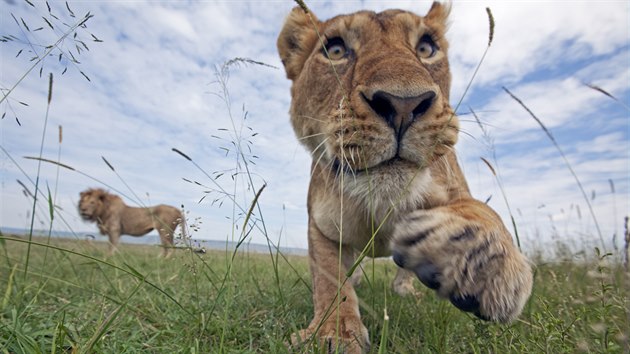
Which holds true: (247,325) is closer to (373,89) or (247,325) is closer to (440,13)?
(373,89)

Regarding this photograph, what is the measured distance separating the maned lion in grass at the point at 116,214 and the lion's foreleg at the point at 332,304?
1188 centimetres

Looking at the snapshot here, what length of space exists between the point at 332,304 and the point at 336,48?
186cm

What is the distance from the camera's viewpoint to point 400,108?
197 cm

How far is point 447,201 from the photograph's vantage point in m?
2.49

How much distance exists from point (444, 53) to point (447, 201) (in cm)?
124

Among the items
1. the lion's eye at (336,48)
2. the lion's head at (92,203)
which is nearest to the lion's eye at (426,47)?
the lion's eye at (336,48)

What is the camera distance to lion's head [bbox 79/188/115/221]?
14898 millimetres

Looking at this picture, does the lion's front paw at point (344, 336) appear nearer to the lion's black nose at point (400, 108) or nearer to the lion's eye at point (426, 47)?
the lion's black nose at point (400, 108)

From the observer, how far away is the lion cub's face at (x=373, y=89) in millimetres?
1988

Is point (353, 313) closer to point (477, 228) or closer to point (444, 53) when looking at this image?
point (477, 228)

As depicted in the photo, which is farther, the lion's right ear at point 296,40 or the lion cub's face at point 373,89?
the lion's right ear at point 296,40

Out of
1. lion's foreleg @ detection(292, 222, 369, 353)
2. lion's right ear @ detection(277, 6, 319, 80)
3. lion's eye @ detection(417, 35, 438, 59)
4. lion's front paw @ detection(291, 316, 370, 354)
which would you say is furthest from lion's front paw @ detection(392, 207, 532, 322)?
lion's right ear @ detection(277, 6, 319, 80)

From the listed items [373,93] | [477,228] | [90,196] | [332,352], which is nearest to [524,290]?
[477,228]

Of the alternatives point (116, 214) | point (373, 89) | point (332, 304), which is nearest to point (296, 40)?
point (373, 89)
